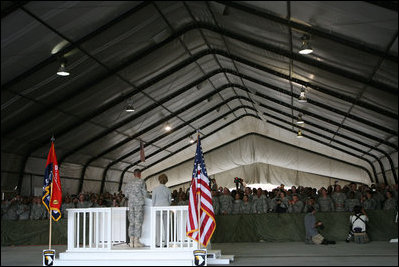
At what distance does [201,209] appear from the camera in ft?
28.1

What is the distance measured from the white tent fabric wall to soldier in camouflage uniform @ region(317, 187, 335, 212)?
42.5 ft

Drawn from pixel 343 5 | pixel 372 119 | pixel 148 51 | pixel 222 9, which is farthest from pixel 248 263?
pixel 372 119

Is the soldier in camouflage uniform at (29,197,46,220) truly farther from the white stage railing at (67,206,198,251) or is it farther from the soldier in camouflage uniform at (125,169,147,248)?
the soldier in camouflage uniform at (125,169,147,248)

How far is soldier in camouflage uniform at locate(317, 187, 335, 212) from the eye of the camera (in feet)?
43.8

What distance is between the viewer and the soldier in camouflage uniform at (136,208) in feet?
29.4

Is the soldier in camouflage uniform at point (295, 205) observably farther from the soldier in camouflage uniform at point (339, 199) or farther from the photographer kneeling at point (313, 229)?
the photographer kneeling at point (313, 229)

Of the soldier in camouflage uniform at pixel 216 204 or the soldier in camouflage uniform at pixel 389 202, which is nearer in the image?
the soldier in camouflage uniform at pixel 389 202

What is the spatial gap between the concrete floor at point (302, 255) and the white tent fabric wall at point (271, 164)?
1495cm

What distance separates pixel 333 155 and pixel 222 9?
16052 mm

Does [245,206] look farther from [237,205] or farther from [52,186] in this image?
[52,186]

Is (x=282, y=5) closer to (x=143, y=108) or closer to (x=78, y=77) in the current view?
(x=78, y=77)

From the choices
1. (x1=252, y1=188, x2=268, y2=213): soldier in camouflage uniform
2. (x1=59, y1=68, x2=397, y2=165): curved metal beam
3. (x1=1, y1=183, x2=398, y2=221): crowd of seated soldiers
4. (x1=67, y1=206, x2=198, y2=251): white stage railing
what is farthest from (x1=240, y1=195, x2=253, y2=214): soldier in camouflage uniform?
(x1=59, y1=68, x2=397, y2=165): curved metal beam

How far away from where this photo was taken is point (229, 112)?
83.6 feet

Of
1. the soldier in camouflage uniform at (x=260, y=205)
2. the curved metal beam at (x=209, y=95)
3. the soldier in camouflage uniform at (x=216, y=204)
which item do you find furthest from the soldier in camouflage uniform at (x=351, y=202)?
the curved metal beam at (x=209, y=95)
